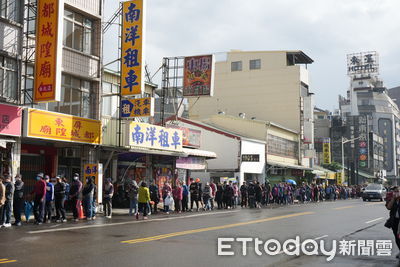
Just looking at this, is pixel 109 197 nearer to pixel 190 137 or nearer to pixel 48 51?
pixel 48 51

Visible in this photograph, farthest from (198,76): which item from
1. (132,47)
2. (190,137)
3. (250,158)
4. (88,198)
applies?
(88,198)

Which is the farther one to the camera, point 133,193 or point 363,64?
point 363,64

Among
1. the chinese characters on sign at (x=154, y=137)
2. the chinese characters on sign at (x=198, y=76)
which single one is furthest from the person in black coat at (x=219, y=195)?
the chinese characters on sign at (x=198, y=76)

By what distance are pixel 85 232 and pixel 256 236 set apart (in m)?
5.05

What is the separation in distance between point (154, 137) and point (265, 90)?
31187mm

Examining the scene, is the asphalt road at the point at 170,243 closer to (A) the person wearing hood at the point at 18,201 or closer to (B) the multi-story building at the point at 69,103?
(A) the person wearing hood at the point at 18,201

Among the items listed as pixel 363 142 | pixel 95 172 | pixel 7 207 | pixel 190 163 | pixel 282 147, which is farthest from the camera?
pixel 363 142

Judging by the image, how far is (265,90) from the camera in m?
54.9

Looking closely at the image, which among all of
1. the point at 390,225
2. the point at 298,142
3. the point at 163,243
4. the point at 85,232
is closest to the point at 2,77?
the point at 85,232

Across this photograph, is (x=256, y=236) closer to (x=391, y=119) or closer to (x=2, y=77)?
(x=2, y=77)

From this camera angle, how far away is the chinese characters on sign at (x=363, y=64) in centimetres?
11944

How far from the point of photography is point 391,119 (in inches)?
4560

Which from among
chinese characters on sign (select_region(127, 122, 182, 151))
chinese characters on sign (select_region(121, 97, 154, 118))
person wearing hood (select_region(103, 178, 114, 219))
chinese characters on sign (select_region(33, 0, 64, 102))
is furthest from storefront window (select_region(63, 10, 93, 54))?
person wearing hood (select_region(103, 178, 114, 219))

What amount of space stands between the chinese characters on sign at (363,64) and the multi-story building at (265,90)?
227 ft
